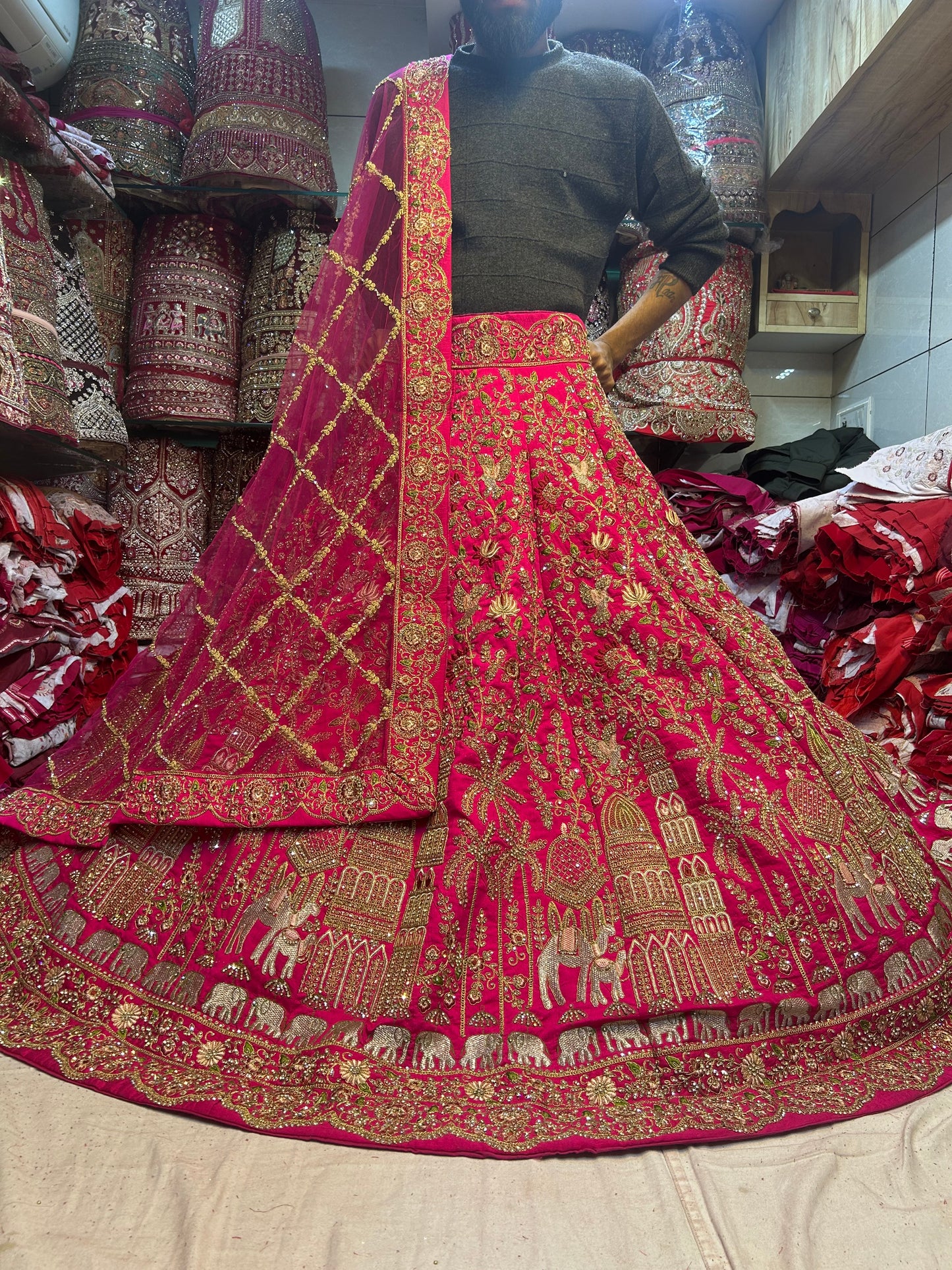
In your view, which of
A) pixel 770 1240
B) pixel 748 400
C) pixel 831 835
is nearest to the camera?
pixel 770 1240

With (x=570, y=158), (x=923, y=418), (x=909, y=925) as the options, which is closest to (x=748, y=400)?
(x=923, y=418)

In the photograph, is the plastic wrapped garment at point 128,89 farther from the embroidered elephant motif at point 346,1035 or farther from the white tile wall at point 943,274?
the embroidered elephant motif at point 346,1035

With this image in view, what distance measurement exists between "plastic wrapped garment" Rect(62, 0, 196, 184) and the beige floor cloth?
2237mm

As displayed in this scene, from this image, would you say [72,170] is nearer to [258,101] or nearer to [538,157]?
[258,101]

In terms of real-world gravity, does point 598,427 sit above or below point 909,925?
above

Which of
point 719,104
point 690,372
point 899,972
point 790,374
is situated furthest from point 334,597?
point 790,374

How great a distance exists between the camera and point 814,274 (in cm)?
263

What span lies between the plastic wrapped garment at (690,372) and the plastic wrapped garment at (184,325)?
112cm

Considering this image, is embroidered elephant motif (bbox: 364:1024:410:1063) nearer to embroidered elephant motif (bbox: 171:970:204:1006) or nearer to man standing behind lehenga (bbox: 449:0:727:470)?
embroidered elephant motif (bbox: 171:970:204:1006)

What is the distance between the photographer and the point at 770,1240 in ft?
2.20

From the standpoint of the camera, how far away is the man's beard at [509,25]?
50.4 inches

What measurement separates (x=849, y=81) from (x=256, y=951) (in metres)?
2.28

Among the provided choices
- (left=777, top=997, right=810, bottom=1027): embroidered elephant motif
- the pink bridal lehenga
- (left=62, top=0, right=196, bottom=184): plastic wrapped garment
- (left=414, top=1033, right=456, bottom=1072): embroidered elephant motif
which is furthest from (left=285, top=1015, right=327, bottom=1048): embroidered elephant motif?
(left=62, top=0, right=196, bottom=184): plastic wrapped garment

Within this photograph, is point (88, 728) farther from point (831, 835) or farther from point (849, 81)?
point (849, 81)
